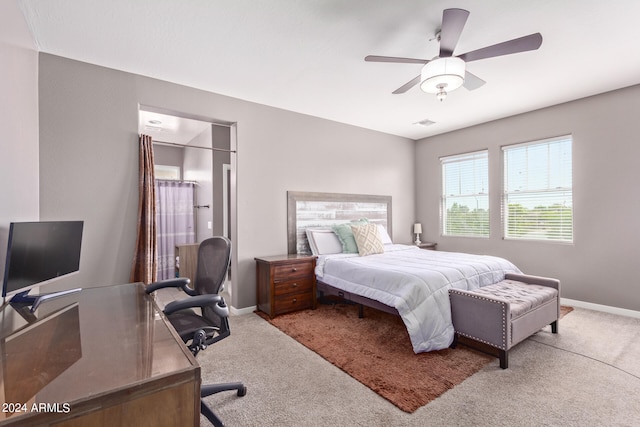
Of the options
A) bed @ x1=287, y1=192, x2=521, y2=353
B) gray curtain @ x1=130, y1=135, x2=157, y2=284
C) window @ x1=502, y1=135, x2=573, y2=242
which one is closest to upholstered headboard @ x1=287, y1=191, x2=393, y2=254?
bed @ x1=287, y1=192, x2=521, y2=353

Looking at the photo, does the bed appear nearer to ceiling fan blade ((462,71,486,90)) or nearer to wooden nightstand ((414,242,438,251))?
wooden nightstand ((414,242,438,251))

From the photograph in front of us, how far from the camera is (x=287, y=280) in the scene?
11.8ft

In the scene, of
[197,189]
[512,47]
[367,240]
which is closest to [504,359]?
[367,240]

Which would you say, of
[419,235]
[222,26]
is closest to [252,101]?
[222,26]

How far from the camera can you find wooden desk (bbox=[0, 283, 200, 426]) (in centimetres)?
74

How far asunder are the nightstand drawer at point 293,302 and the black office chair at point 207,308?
1.47m

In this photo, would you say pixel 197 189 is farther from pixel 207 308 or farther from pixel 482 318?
pixel 482 318

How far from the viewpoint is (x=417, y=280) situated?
2670 mm

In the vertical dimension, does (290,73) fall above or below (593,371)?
above

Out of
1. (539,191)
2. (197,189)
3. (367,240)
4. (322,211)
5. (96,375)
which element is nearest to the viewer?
(96,375)

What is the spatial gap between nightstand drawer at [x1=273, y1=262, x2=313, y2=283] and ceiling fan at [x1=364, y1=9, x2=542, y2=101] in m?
2.38

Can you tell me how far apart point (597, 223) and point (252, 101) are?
462cm

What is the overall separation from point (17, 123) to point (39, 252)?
98 centimetres

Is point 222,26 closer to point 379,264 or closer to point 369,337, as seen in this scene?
point 379,264
